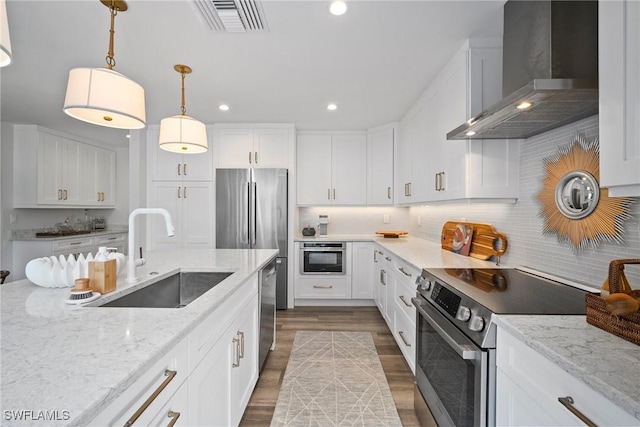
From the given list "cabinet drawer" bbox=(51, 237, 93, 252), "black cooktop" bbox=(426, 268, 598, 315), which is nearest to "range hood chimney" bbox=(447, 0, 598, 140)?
"black cooktop" bbox=(426, 268, 598, 315)

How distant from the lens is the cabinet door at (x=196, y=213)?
412 centimetres

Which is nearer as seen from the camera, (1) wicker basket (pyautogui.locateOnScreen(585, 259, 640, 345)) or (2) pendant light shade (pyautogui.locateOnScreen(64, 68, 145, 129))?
(1) wicker basket (pyautogui.locateOnScreen(585, 259, 640, 345))

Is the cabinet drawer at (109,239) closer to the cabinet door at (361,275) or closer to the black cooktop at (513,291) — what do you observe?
the cabinet door at (361,275)

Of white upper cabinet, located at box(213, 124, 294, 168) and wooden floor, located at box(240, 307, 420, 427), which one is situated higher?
white upper cabinet, located at box(213, 124, 294, 168)

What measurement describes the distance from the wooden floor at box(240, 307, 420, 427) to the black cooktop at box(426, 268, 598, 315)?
97 cm

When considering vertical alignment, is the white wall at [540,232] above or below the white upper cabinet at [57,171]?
below

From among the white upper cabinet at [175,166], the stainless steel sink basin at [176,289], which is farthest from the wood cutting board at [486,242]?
the white upper cabinet at [175,166]

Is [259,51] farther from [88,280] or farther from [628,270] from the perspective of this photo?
[628,270]

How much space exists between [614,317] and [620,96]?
68 cm

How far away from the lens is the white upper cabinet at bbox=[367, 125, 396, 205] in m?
4.16

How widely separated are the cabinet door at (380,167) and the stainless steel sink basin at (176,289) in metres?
2.79

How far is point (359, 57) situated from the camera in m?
2.31

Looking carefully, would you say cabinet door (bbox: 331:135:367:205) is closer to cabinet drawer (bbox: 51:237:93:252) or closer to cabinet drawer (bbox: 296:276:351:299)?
cabinet drawer (bbox: 296:276:351:299)

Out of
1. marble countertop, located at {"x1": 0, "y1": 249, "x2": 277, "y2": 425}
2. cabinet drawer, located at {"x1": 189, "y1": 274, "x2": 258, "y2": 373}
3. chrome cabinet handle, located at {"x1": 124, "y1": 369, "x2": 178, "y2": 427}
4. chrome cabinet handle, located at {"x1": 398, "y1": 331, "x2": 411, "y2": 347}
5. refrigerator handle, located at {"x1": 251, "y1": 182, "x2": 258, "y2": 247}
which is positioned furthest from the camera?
refrigerator handle, located at {"x1": 251, "y1": 182, "x2": 258, "y2": 247}
